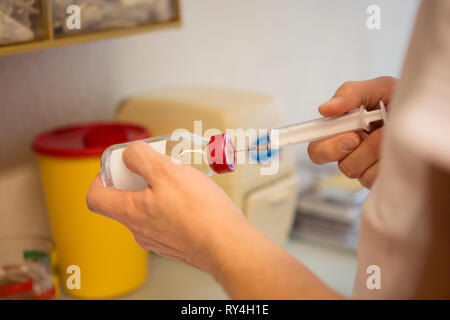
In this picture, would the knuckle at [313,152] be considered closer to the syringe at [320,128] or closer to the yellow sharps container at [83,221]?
the syringe at [320,128]

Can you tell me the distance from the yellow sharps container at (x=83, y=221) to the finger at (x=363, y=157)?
0.43m

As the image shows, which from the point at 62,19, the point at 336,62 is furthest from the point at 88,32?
the point at 336,62

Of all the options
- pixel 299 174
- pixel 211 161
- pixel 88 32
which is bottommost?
pixel 299 174

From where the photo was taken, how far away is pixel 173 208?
0.53 meters

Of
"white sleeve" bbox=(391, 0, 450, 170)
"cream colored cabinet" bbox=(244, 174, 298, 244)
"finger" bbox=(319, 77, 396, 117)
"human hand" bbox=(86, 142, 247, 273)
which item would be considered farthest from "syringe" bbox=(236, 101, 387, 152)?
"cream colored cabinet" bbox=(244, 174, 298, 244)

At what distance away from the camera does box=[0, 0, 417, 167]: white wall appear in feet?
3.49

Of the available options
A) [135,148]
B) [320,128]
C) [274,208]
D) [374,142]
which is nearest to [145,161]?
[135,148]

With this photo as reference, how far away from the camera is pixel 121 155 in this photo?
0.62 meters

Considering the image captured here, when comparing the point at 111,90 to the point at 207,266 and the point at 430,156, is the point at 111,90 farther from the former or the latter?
the point at 430,156

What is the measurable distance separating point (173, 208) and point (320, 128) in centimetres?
26

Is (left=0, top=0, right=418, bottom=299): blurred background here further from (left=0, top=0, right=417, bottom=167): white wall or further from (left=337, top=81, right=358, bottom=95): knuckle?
(left=337, top=81, right=358, bottom=95): knuckle

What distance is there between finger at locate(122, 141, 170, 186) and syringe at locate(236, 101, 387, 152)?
18 centimetres
